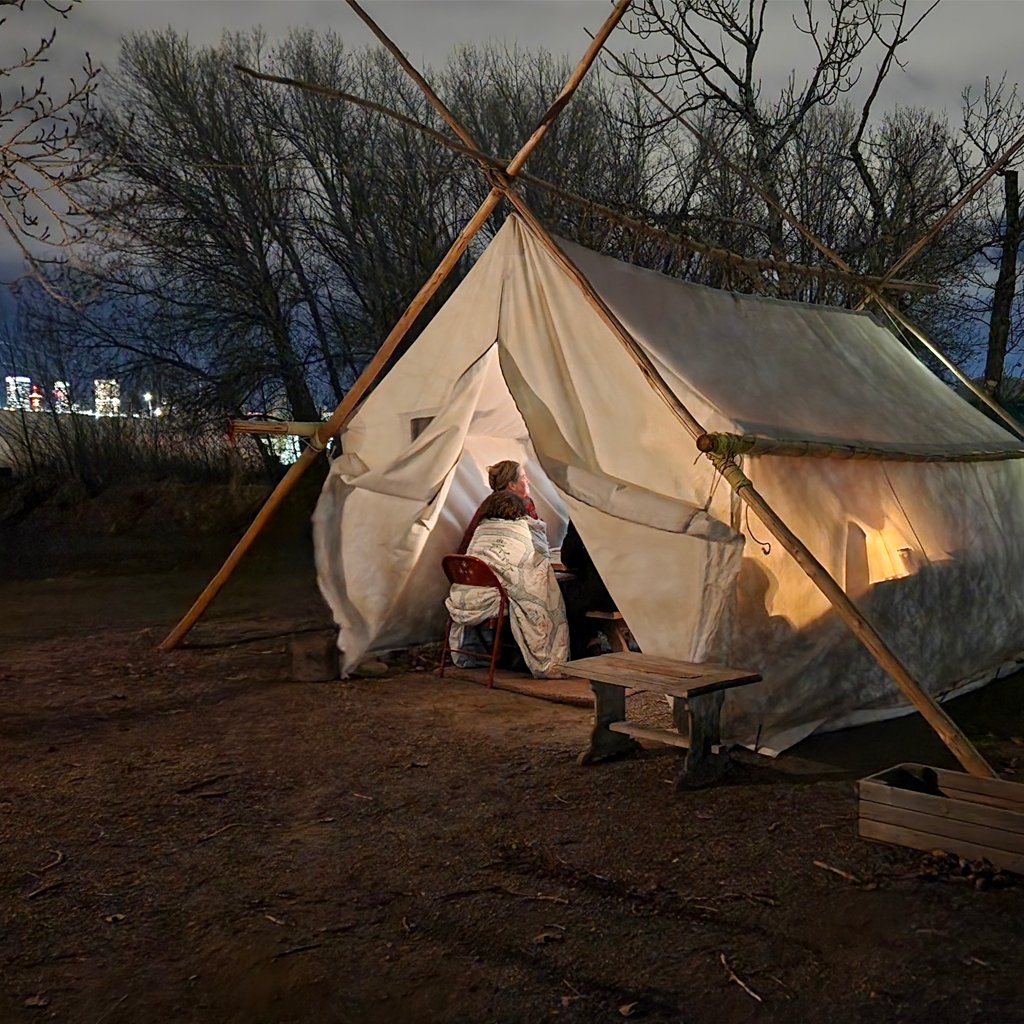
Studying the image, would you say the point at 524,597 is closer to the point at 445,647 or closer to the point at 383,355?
the point at 445,647

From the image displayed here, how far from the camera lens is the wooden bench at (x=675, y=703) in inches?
166

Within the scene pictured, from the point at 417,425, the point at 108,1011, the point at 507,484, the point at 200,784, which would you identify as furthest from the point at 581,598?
the point at 108,1011

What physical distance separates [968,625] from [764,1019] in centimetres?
414

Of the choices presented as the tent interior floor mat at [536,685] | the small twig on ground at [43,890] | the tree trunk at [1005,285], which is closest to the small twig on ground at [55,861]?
the small twig on ground at [43,890]

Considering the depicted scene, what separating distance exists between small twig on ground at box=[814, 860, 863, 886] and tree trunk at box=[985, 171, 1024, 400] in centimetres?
1084

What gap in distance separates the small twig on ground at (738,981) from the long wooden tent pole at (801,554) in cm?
146

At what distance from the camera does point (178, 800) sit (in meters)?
4.30

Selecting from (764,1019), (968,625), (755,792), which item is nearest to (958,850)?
(755,792)

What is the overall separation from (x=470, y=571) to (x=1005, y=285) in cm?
991

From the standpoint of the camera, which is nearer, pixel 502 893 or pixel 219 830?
pixel 502 893

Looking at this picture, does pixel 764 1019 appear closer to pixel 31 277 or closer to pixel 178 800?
pixel 178 800

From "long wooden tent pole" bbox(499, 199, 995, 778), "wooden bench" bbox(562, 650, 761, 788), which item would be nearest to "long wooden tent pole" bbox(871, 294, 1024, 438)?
"long wooden tent pole" bbox(499, 199, 995, 778)

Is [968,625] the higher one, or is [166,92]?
[166,92]

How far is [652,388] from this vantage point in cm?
495
